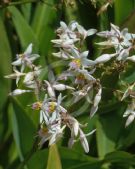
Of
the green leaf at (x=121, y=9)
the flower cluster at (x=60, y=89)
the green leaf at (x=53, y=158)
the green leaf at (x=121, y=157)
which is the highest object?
the green leaf at (x=121, y=9)

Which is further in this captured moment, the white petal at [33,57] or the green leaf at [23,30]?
the green leaf at [23,30]

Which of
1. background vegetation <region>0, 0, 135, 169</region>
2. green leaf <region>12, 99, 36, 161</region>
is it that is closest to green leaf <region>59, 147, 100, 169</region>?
background vegetation <region>0, 0, 135, 169</region>

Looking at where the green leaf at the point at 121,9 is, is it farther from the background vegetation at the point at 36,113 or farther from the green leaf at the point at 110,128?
the green leaf at the point at 110,128

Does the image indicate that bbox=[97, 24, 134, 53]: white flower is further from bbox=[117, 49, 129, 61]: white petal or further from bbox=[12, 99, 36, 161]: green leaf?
bbox=[12, 99, 36, 161]: green leaf

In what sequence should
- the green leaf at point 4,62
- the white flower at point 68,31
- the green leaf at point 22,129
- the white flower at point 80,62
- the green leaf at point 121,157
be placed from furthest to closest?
the green leaf at point 4,62, the green leaf at point 22,129, the green leaf at point 121,157, the white flower at point 68,31, the white flower at point 80,62

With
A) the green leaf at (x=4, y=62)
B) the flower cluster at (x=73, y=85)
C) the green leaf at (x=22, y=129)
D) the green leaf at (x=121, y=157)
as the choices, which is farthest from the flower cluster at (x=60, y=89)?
the green leaf at (x=4, y=62)

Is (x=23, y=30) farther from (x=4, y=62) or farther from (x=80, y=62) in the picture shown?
(x=80, y=62)

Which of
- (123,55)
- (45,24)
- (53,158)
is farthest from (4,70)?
(123,55)

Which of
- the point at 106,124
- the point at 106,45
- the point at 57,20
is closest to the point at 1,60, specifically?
the point at 57,20
